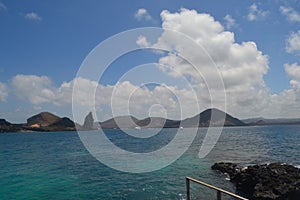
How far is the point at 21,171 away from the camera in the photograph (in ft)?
112

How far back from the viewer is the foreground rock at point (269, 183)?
17769 mm

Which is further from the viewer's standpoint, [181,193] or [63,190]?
[63,190]

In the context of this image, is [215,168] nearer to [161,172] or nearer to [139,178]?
[161,172]

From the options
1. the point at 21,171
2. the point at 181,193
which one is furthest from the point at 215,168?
the point at 21,171

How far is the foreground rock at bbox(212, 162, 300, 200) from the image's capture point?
700 inches

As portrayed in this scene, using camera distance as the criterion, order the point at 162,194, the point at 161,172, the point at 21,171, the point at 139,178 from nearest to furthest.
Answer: the point at 162,194 < the point at 139,178 < the point at 161,172 < the point at 21,171

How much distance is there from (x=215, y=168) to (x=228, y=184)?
25.3 ft

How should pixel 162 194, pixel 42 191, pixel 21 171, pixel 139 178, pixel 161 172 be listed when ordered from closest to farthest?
pixel 162 194, pixel 42 191, pixel 139 178, pixel 161 172, pixel 21 171

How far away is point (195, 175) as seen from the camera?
2833cm

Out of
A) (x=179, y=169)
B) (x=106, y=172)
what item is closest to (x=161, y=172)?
(x=179, y=169)

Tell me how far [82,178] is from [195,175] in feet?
38.6

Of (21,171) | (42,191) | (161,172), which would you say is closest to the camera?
(42,191)

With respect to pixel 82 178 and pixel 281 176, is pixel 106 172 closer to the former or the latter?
pixel 82 178

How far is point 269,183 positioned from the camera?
65.3 ft
